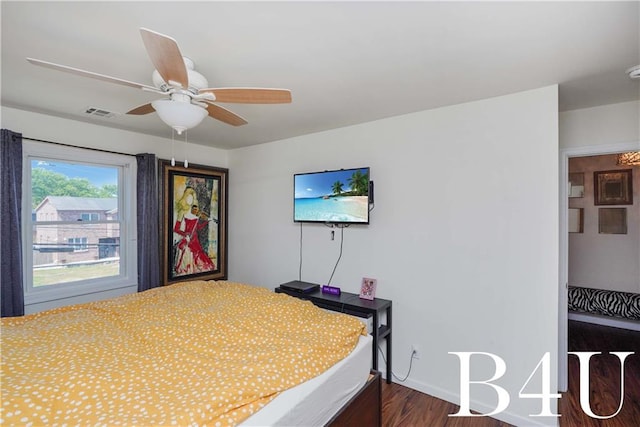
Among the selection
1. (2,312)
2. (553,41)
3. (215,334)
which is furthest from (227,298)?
(553,41)

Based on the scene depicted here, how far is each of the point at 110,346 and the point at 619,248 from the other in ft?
18.6

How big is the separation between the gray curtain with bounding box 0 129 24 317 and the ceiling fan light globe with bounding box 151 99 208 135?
1806 mm

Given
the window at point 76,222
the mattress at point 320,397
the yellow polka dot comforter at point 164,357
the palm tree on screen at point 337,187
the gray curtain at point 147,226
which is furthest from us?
the gray curtain at point 147,226

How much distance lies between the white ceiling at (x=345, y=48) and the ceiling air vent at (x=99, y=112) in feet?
0.46

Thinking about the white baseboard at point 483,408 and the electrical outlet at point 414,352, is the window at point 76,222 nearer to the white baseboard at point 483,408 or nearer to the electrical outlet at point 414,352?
the electrical outlet at point 414,352

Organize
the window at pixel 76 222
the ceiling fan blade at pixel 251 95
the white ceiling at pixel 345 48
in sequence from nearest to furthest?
1. the white ceiling at pixel 345 48
2. the ceiling fan blade at pixel 251 95
3. the window at pixel 76 222

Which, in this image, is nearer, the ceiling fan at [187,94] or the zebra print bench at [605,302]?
the ceiling fan at [187,94]

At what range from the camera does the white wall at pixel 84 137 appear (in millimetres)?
2588

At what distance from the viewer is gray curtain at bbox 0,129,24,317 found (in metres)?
2.38

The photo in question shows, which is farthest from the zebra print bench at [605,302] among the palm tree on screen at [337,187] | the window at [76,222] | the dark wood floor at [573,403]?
the window at [76,222]

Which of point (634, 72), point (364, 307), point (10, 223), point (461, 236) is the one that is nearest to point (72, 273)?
point (10, 223)

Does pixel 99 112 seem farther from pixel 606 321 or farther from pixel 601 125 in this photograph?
pixel 606 321

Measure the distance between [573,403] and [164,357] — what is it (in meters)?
3.02

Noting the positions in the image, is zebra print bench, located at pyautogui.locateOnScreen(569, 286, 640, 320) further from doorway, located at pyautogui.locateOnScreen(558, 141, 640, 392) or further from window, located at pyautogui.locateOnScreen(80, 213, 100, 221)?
window, located at pyautogui.locateOnScreen(80, 213, 100, 221)
